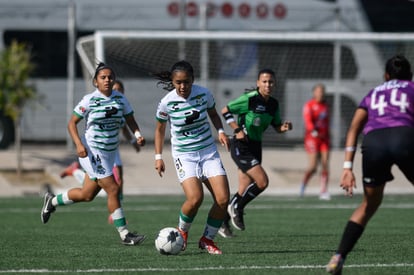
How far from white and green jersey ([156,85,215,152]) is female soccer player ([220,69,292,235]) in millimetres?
2320

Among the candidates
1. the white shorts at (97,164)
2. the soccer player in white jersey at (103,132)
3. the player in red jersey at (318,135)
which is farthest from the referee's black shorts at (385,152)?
the player in red jersey at (318,135)

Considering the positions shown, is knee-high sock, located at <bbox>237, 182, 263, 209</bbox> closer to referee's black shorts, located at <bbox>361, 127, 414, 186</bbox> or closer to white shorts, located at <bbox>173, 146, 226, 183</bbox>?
white shorts, located at <bbox>173, 146, 226, 183</bbox>

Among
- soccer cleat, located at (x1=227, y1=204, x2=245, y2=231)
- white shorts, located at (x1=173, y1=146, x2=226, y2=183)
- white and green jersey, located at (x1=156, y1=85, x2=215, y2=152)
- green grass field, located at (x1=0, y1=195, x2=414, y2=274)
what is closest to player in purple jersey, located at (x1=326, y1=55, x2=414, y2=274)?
green grass field, located at (x1=0, y1=195, x2=414, y2=274)

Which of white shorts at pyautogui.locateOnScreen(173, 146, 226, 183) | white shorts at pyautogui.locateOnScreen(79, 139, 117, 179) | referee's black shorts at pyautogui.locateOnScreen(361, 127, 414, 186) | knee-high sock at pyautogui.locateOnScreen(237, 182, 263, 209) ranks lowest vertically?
knee-high sock at pyautogui.locateOnScreen(237, 182, 263, 209)

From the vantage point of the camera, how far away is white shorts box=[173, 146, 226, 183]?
35.6ft

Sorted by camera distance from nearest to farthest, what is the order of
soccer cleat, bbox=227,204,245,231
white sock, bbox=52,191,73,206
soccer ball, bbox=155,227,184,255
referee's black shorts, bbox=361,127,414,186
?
1. referee's black shorts, bbox=361,127,414,186
2. soccer ball, bbox=155,227,184,255
3. white sock, bbox=52,191,73,206
4. soccer cleat, bbox=227,204,245,231

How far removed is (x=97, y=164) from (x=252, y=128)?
2467 mm

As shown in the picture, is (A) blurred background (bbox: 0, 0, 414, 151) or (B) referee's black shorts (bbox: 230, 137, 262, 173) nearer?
(B) referee's black shorts (bbox: 230, 137, 262, 173)

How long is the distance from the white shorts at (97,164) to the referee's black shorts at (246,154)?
213cm

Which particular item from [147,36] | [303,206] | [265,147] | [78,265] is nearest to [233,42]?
[265,147]

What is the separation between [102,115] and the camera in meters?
12.1

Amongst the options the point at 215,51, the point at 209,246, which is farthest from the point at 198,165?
the point at 215,51

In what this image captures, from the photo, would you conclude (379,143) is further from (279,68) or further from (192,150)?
(279,68)

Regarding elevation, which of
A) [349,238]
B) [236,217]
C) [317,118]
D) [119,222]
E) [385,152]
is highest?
[385,152]
